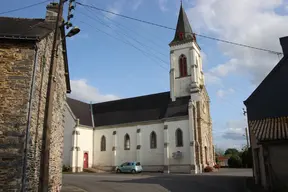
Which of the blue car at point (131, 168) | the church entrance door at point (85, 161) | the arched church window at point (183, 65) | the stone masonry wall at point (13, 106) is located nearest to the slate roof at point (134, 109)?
the arched church window at point (183, 65)

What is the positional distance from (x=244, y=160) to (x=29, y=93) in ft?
119

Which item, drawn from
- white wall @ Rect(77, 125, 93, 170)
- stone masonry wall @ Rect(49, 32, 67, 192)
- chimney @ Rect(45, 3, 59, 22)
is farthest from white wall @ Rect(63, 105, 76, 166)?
chimney @ Rect(45, 3, 59, 22)

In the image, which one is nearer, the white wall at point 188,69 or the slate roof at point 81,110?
the white wall at point 188,69

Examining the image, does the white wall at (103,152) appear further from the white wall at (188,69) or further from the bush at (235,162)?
the bush at (235,162)

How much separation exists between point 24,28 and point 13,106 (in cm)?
393

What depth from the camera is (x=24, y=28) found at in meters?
12.0

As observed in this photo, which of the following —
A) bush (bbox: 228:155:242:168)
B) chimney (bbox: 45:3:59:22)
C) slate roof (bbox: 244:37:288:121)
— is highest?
chimney (bbox: 45:3:59:22)

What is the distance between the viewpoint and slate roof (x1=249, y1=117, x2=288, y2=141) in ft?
41.3

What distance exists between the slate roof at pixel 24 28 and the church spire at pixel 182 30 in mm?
28829

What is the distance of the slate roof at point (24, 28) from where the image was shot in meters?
10.6

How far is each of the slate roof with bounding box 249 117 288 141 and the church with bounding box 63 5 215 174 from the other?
57.2 feet

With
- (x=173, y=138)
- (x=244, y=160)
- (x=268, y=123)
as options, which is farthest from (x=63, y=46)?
(x=244, y=160)

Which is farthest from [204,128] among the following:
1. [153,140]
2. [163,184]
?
[163,184]

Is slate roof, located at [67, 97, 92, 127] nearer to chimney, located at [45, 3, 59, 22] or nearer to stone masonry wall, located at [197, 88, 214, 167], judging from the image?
stone masonry wall, located at [197, 88, 214, 167]
